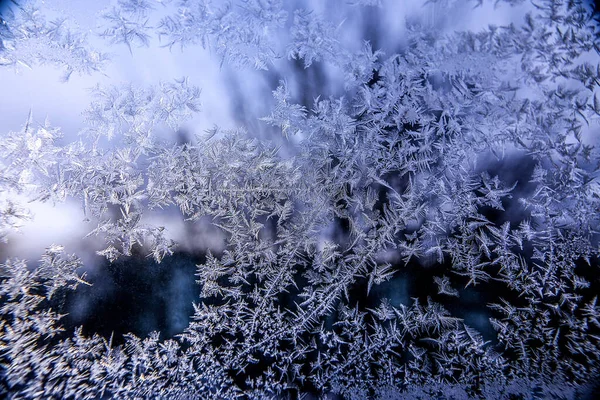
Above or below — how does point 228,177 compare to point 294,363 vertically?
above

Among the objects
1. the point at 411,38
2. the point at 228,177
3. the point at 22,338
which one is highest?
the point at 411,38

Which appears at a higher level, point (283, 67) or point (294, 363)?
point (283, 67)

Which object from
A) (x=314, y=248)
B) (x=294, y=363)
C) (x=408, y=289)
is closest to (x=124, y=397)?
(x=294, y=363)

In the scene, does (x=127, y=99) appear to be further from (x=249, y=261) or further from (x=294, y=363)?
(x=294, y=363)

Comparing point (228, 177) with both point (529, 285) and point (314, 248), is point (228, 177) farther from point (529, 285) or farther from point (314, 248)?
point (529, 285)

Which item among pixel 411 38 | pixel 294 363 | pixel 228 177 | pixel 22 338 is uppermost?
pixel 411 38

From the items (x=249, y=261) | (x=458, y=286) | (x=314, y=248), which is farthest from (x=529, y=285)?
(x=249, y=261)
